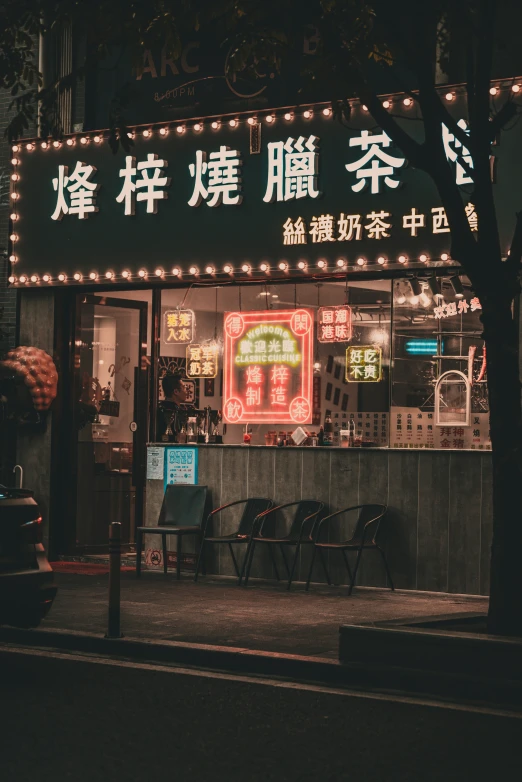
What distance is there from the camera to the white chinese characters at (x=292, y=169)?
46.5ft

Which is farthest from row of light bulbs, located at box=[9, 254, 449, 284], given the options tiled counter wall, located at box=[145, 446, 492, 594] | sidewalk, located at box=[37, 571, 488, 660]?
sidewalk, located at box=[37, 571, 488, 660]

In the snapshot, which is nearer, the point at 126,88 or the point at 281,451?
the point at 126,88

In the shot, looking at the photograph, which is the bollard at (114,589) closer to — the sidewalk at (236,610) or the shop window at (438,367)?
the sidewalk at (236,610)

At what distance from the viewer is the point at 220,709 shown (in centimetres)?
760

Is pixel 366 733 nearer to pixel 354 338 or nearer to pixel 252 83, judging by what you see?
pixel 354 338

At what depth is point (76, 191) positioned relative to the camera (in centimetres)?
1598

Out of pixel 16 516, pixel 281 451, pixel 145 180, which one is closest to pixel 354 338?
pixel 281 451

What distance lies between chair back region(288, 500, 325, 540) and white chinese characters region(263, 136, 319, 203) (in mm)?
3600

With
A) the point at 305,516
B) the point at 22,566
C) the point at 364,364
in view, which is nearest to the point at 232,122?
the point at 364,364

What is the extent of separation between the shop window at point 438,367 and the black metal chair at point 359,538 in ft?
2.73

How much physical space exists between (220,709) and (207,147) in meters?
8.94

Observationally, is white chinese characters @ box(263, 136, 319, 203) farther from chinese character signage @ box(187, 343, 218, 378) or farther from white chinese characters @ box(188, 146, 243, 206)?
chinese character signage @ box(187, 343, 218, 378)

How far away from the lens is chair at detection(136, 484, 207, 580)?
14469 mm

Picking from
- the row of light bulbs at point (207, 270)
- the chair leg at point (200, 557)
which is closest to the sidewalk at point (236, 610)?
the chair leg at point (200, 557)
